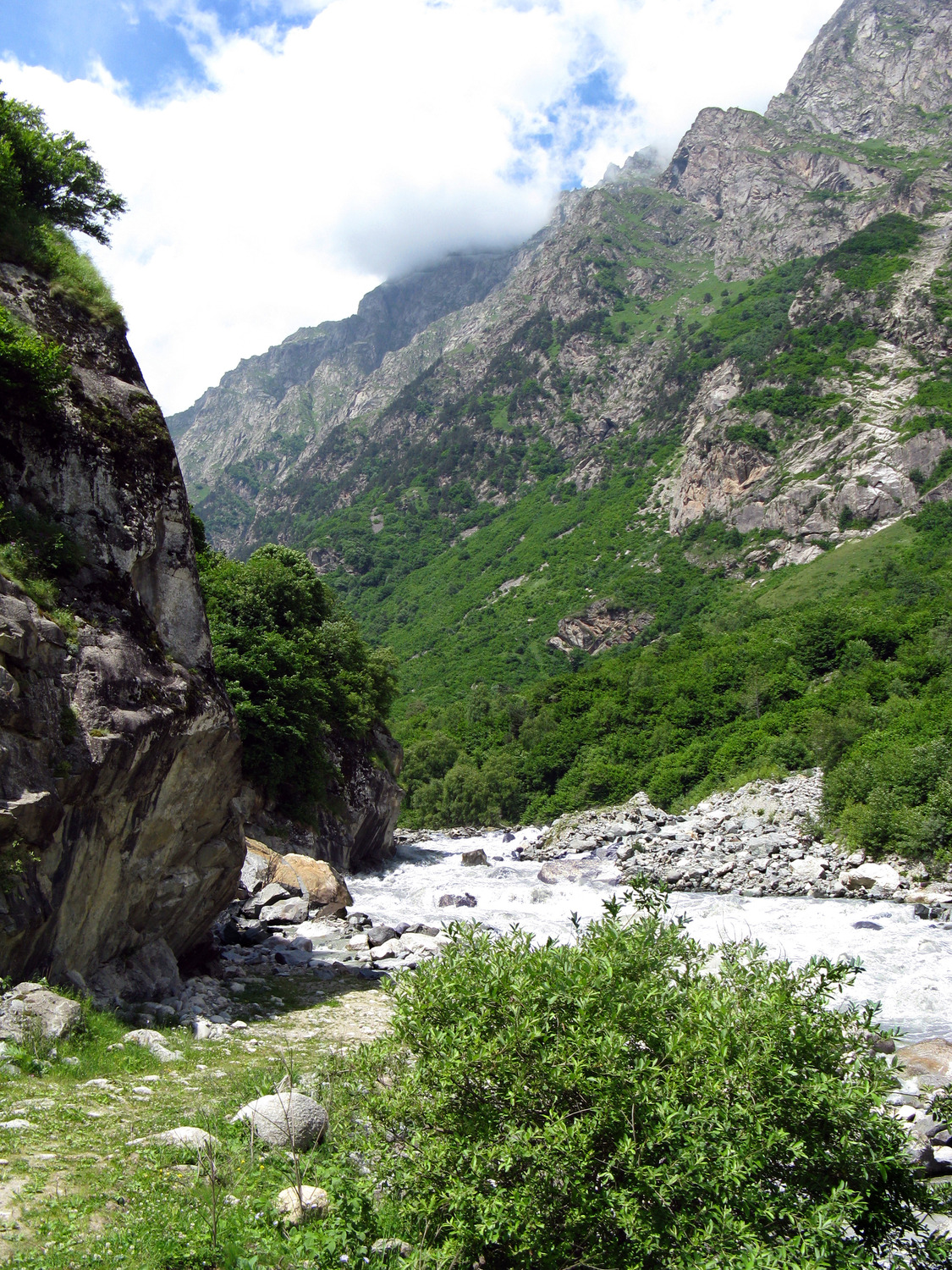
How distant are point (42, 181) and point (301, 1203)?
18787 mm

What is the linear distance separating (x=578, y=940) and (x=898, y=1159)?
9.48ft

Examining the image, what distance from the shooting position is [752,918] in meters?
28.0

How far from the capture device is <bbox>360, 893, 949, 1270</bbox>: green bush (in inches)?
214

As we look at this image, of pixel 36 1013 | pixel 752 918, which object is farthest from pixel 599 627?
pixel 36 1013

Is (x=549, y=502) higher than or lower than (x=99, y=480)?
higher

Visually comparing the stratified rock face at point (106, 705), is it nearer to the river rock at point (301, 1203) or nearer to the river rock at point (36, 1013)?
the river rock at point (36, 1013)

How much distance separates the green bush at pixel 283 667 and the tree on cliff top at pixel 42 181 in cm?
1481

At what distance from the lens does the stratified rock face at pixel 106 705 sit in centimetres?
1034

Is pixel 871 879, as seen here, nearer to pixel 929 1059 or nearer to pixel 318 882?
pixel 929 1059

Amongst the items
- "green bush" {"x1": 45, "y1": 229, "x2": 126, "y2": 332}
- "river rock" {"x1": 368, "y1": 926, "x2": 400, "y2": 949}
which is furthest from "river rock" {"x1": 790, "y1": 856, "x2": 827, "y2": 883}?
"green bush" {"x1": 45, "y1": 229, "x2": 126, "y2": 332}

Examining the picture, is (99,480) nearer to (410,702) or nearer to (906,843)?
(906,843)

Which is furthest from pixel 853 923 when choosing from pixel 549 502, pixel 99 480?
pixel 549 502

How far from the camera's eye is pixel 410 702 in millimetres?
114000

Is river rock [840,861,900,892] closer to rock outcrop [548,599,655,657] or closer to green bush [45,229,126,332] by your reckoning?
green bush [45,229,126,332]
